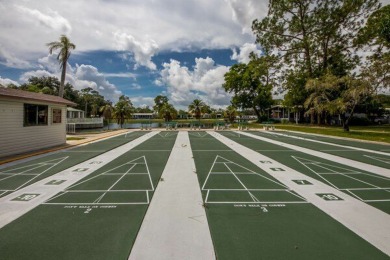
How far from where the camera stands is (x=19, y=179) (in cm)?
846

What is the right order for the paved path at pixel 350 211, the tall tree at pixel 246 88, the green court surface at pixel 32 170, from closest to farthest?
the paved path at pixel 350 211
the green court surface at pixel 32 170
the tall tree at pixel 246 88

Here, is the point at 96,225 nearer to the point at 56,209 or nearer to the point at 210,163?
the point at 56,209

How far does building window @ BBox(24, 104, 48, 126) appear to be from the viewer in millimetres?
14181

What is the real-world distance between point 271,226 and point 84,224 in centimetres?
385

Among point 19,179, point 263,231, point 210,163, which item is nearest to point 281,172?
point 210,163

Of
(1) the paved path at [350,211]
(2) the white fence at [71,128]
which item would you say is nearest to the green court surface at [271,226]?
(1) the paved path at [350,211]

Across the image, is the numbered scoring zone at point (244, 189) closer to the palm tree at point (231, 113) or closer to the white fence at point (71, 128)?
the white fence at point (71, 128)

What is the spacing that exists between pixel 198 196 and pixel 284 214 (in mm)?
2317

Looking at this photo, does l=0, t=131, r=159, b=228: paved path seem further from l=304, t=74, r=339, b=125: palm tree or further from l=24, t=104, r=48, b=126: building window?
l=304, t=74, r=339, b=125: palm tree

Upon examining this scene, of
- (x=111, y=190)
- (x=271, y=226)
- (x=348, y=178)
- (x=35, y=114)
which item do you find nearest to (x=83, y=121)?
(x=35, y=114)

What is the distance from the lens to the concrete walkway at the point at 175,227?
3.96 m

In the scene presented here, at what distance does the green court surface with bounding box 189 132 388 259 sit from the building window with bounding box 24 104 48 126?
12.0 m

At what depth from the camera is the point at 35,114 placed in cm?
1493

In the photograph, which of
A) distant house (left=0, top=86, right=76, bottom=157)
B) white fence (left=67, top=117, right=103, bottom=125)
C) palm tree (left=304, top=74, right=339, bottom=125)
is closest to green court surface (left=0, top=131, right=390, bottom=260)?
distant house (left=0, top=86, right=76, bottom=157)
